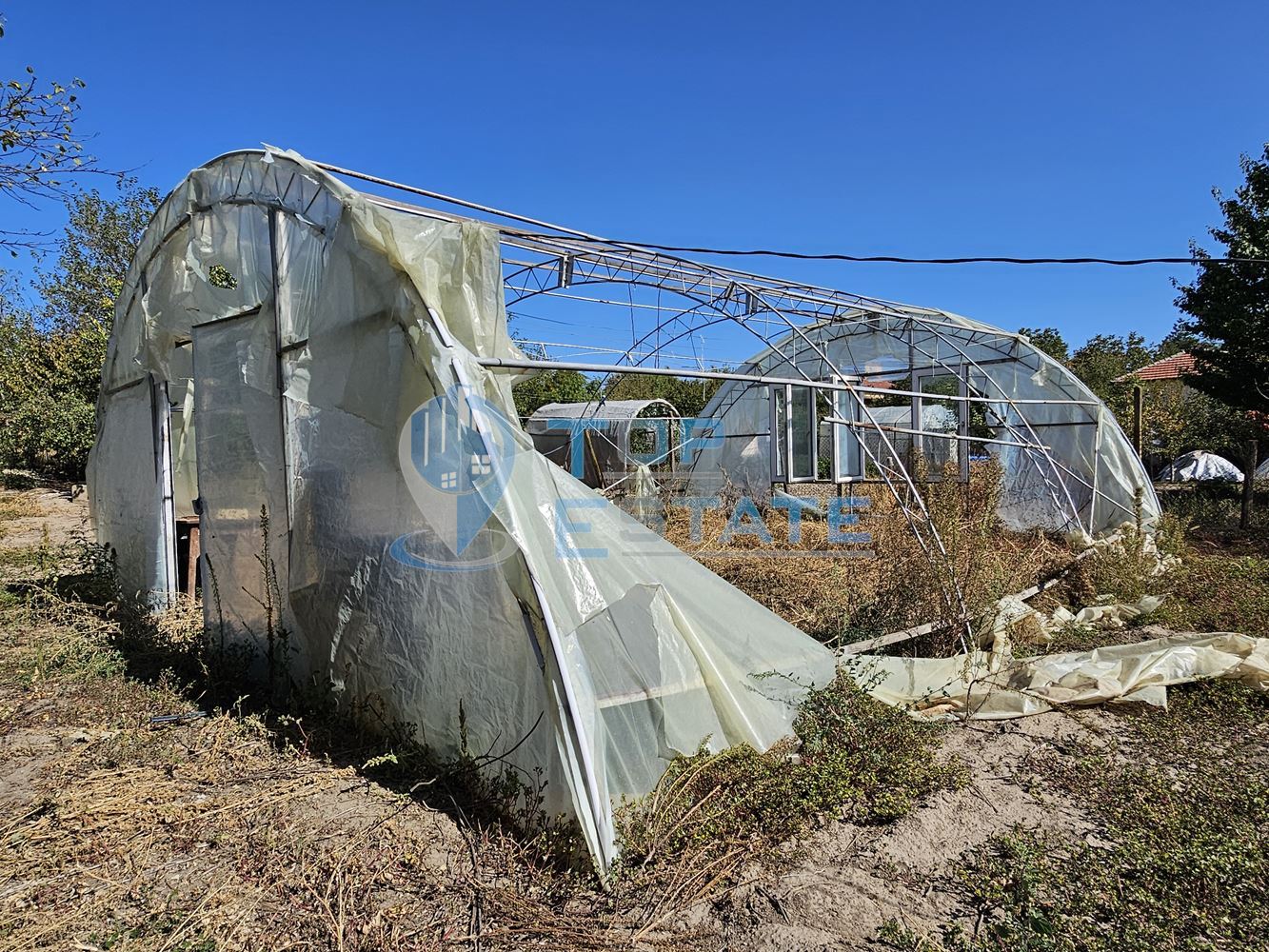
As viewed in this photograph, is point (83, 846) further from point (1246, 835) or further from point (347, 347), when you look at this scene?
point (1246, 835)

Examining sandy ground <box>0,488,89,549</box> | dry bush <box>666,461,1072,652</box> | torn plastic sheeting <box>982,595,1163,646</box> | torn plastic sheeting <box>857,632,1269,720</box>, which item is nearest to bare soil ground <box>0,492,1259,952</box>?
torn plastic sheeting <box>857,632,1269,720</box>

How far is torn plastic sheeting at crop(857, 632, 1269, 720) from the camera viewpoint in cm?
466

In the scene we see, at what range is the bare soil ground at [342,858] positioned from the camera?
102 inches

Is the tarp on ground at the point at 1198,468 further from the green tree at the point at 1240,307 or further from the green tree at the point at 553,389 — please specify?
Result: the green tree at the point at 553,389

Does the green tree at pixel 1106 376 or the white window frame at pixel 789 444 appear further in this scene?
the green tree at pixel 1106 376

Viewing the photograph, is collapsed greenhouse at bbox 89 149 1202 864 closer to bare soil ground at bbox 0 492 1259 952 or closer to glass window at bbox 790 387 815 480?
bare soil ground at bbox 0 492 1259 952

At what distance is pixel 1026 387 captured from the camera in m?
11.1

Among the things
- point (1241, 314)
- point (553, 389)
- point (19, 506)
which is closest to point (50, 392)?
point (19, 506)

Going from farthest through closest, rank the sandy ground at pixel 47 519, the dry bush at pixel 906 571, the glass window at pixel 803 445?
the glass window at pixel 803 445 → the sandy ground at pixel 47 519 → the dry bush at pixel 906 571

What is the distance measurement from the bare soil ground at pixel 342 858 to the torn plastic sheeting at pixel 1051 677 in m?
0.27

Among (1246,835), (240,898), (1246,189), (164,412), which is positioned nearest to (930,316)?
(1246,189)

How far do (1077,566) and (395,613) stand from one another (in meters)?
7.25

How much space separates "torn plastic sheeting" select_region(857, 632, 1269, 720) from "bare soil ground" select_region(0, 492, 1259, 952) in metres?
0.27

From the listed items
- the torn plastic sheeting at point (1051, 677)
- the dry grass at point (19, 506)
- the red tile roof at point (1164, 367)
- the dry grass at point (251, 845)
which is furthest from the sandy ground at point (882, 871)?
the red tile roof at point (1164, 367)
